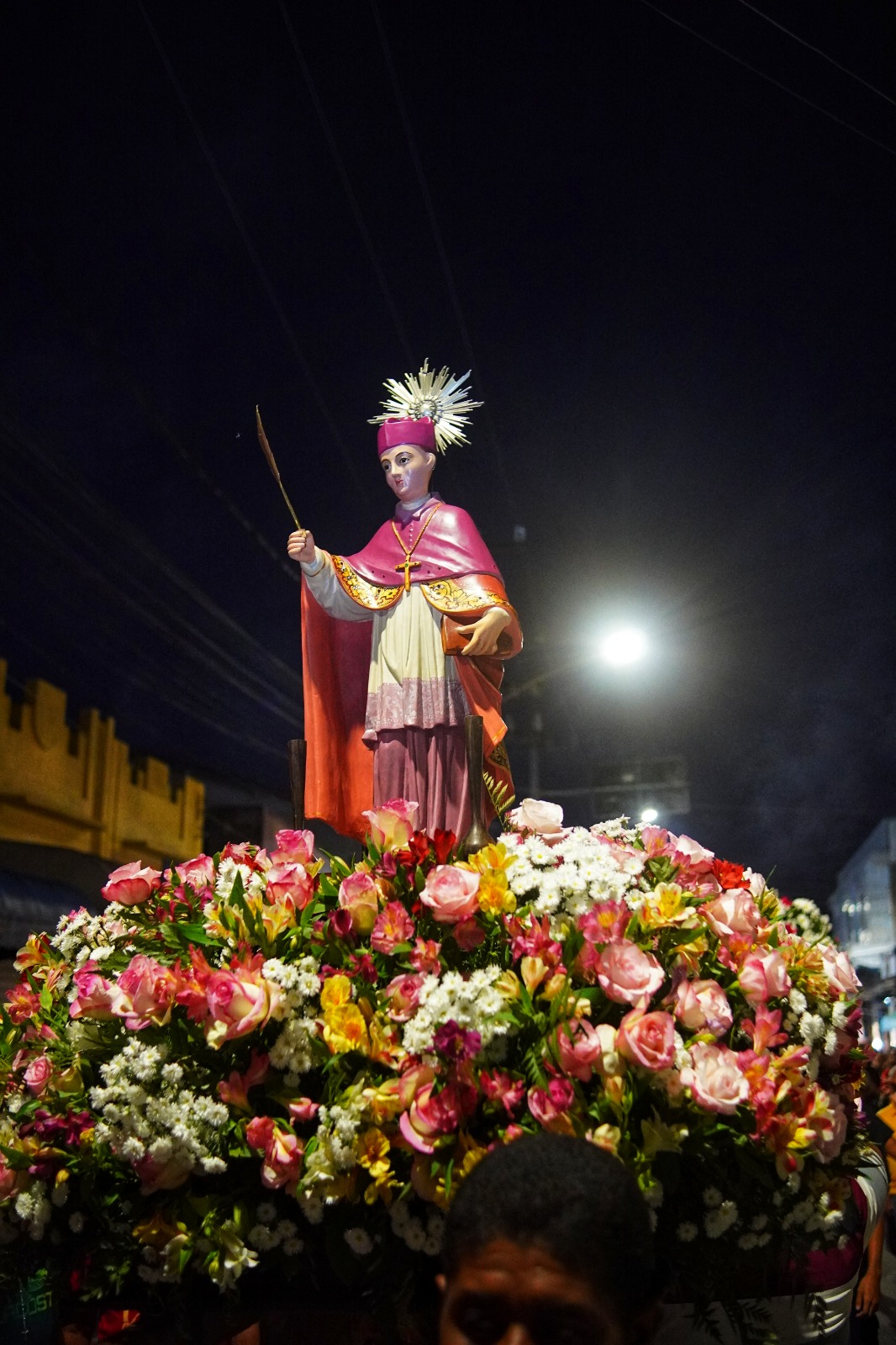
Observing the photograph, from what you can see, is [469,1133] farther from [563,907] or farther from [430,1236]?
[563,907]

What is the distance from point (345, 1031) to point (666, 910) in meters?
0.73

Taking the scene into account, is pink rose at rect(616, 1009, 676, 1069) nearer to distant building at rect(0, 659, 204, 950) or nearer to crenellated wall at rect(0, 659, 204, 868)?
distant building at rect(0, 659, 204, 950)

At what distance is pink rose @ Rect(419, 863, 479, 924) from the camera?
2.56 m

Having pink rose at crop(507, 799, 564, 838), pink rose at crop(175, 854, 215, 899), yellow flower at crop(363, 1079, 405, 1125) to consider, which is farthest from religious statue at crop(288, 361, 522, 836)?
yellow flower at crop(363, 1079, 405, 1125)

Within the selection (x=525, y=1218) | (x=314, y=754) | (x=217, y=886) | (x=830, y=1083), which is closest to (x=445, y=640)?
(x=314, y=754)

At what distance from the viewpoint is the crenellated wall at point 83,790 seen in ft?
55.8

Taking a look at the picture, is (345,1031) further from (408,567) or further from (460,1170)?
(408,567)

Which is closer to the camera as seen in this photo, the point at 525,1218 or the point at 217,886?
the point at 525,1218

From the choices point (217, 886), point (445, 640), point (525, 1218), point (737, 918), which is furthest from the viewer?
point (445, 640)

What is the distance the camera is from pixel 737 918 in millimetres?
2771

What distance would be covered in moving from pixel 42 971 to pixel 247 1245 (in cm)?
101

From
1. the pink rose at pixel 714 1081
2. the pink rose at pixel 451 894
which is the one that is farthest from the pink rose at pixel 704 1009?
the pink rose at pixel 451 894

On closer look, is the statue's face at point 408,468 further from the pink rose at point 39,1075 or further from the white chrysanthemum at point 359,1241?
the white chrysanthemum at point 359,1241

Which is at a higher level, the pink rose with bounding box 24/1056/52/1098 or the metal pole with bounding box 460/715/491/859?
the metal pole with bounding box 460/715/491/859
